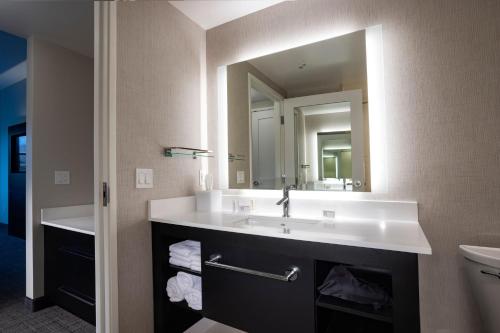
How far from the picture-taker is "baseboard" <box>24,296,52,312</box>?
6.27 ft

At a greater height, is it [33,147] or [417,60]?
[417,60]

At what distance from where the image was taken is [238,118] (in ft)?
6.08

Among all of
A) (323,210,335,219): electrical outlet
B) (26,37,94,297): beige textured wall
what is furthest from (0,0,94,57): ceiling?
(323,210,335,219): electrical outlet

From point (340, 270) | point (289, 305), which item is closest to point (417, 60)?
point (340, 270)

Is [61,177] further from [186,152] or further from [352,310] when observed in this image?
[352,310]

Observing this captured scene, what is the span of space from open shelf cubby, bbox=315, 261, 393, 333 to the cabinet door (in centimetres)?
6

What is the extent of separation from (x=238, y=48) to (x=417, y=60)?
111 centimetres

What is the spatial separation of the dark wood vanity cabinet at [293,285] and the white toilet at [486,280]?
0.31m

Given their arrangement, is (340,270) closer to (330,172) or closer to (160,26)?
(330,172)

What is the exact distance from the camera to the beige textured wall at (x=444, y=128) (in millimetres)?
1137

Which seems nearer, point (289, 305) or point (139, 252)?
point (289, 305)

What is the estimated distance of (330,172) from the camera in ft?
4.90

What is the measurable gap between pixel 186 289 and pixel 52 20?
2.16m

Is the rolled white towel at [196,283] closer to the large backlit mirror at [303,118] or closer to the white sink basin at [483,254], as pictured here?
the large backlit mirror at [303,118]
